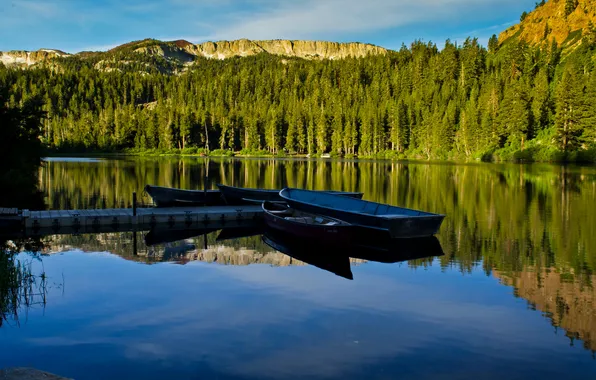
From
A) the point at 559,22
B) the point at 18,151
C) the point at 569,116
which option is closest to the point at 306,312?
the point at 18,151

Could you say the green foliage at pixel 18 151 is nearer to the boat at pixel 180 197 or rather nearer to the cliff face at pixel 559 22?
the boat at pixel 180 197

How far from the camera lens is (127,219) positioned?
24.1 metres

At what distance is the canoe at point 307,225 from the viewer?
18.2m

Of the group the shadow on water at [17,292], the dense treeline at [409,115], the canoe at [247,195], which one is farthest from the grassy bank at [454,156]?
the shadow on water at [17,292]

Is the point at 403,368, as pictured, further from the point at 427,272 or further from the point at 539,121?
the point at 539,121

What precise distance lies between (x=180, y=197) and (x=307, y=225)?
42.2 ft

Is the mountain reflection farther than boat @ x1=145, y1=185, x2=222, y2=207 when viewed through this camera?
No

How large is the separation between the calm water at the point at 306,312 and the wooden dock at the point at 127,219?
5.34 ft

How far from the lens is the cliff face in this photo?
483ft

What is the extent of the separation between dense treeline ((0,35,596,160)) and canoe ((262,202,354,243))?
65.9 metres

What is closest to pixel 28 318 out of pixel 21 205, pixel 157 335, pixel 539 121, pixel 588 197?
pixel 157 335

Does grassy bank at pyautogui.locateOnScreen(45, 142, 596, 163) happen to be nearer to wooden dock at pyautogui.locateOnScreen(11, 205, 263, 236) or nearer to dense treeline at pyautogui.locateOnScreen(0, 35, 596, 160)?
dense treeline at pyautogui.locateOnScreen(0, 35, 596, 160)

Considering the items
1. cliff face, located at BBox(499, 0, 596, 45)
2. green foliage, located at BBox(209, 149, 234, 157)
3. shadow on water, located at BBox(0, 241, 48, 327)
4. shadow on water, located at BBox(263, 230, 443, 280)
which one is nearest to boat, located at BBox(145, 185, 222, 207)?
shadow on water, located at BBox(263, 230, 443, 280)

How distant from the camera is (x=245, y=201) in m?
29.8
